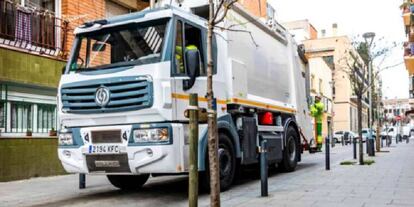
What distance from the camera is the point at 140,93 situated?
7680mm

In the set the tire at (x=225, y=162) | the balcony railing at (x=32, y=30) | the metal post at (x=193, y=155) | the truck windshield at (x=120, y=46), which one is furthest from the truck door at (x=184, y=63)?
the balcony railing at (x=32, y=30)

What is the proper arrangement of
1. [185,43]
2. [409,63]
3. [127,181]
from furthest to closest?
[409,63] < [127,181] < [185,43]

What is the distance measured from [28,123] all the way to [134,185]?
12.4 feet

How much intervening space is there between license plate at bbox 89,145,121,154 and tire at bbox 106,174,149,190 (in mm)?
1983

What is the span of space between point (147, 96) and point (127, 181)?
10.2ft

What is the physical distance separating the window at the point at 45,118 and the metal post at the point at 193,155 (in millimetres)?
8139

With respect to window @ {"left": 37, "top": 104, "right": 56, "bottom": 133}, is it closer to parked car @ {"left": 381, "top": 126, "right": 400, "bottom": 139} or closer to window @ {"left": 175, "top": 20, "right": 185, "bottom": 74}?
window @ {"left": 175, "top": 20, "right": 185, "bottom": 74}

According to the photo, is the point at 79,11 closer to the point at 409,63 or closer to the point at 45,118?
the point at 45,118

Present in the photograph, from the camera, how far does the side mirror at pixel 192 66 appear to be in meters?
7.55

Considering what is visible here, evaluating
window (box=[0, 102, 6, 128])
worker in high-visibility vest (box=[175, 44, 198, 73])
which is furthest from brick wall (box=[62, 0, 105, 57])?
worker in high-visibility vest (box=[175, 44, 198, 73])

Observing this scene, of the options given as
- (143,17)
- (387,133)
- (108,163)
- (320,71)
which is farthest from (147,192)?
(320,71)

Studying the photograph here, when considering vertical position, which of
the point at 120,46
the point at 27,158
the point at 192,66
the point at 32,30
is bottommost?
the point at 27,158

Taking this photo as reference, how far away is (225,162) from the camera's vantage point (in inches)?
357

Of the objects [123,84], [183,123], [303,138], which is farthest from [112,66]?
[303,138]
